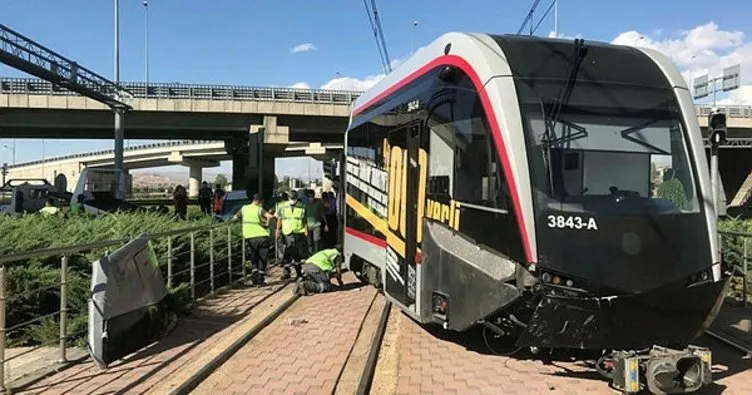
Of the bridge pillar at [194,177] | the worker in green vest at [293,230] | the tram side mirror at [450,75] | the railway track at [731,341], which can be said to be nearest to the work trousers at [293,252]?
the worker in green vest at [293,230]

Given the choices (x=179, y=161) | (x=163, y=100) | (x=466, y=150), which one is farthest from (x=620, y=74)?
(x=179, y=161)

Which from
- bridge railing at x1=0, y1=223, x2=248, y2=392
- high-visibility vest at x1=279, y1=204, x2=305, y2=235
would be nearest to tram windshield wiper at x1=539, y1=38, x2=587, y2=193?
bridge railing at x1=0, y1=223, x2=248, y2=392

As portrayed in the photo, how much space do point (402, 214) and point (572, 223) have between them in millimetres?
2653

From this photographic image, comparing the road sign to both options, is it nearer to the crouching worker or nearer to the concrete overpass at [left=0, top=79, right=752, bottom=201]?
the concrete overpass at [left=0, top=79, right=752, bottom=201]

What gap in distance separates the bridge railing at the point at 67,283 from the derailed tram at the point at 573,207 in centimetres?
349

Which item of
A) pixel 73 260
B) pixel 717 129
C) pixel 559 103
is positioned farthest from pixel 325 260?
pixel 717 129

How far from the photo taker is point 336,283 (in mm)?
11875

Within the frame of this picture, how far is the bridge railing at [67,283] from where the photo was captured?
19.9 ft

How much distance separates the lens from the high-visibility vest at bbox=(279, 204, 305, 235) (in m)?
12.2

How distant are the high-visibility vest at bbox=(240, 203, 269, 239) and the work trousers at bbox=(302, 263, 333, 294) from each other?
1123mm

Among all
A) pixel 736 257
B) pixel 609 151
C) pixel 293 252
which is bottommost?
pixel 293 252

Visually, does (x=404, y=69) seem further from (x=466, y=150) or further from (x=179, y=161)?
(x=179, y=161)

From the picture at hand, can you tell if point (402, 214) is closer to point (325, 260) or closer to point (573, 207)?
point (573, 207)

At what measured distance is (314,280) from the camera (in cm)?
1072
